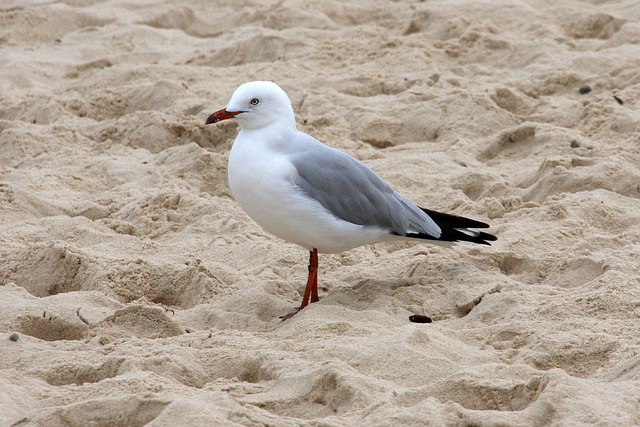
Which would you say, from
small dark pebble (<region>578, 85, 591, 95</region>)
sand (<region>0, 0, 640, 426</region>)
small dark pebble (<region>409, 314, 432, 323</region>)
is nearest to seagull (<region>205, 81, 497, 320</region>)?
sand (<region>0, 0, 640, 426</region>)

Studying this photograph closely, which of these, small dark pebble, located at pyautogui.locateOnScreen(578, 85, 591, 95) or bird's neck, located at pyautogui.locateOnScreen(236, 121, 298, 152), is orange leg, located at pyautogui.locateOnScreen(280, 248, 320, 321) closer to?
bird's neck, located at pyautogui.locateOnScreen(236, 121, 298, 152)

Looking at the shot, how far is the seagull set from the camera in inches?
142

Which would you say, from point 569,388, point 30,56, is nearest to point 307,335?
point 569,388

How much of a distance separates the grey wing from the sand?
247 millimetres

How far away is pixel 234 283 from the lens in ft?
12.5

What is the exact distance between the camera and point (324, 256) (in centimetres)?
432

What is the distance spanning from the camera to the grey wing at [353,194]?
3.66 meters

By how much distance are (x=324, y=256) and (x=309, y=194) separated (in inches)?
30.7

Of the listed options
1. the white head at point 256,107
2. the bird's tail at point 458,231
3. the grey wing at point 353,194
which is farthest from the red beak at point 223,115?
the bird's tail at point 458,231

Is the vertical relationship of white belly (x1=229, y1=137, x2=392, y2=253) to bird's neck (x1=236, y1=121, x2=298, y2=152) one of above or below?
below

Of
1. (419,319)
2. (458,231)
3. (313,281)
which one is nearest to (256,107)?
(313,281)

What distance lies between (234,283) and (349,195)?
68 cm

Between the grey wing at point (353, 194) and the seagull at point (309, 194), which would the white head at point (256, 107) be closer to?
the seagull at point (309, 194)

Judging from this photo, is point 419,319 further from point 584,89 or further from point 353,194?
point 584,89
